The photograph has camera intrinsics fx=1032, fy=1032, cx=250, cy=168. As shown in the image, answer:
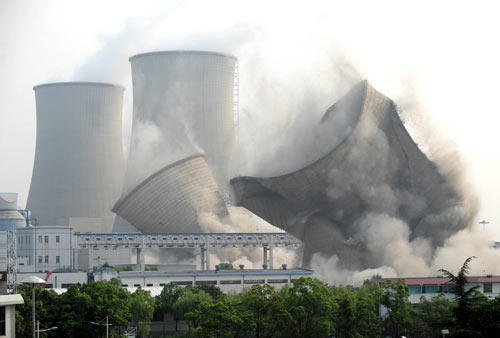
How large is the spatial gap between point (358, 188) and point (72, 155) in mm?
34973

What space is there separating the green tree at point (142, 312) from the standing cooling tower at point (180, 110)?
4547 centimetres

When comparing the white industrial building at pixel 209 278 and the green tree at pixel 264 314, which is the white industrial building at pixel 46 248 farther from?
the green tree at pixel 264 314

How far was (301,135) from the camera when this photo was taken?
78625 mm

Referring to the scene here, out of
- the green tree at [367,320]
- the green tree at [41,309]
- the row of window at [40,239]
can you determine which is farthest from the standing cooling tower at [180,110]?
the green tree at [367,320]

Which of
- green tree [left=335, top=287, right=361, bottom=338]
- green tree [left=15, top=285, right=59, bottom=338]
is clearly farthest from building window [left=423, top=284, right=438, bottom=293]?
green tree [left=15, top=285, right=59, bottom=338]

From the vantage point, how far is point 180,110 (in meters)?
103

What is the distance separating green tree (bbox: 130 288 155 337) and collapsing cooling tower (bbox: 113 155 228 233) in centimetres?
3865

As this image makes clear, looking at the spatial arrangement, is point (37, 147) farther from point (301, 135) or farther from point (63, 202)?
point (301, 135)

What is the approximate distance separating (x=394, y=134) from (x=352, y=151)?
3886 mm

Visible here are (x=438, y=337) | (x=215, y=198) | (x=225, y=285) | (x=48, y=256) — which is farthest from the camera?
(x=215, y=198)

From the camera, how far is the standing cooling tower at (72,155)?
334ft

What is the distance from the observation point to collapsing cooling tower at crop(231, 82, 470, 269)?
76.6 m

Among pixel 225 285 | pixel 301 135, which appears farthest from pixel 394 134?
pixel 225 285

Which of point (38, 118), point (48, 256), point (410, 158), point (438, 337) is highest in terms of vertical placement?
point (38, 118)
